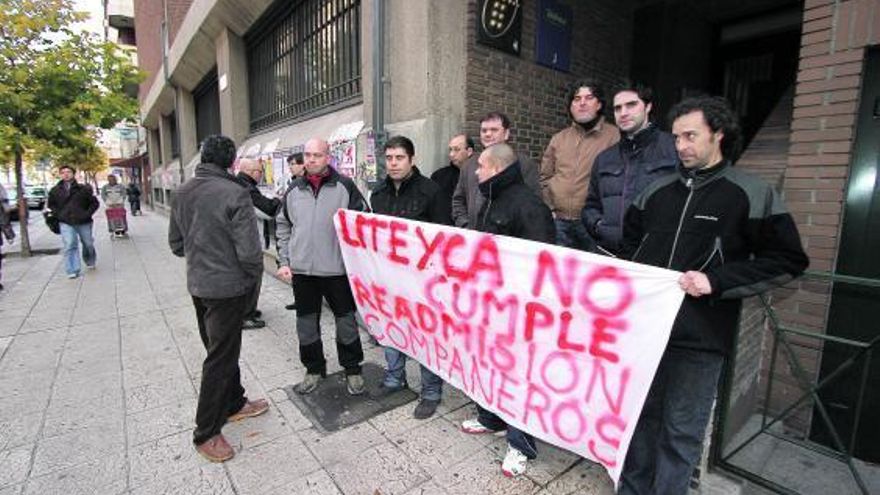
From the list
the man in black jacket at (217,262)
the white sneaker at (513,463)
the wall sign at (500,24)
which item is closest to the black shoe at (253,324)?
the man in black jacket at (217,262)

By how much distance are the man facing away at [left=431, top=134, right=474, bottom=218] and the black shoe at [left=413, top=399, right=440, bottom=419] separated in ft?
5.86

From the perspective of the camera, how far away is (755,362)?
3.67 meters

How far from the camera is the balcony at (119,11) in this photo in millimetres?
31297

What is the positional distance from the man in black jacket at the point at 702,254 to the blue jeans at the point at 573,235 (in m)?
1.14

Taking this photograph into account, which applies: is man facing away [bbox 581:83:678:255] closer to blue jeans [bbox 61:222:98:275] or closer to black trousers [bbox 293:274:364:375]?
black trousers [bbox 293:274:364:375]

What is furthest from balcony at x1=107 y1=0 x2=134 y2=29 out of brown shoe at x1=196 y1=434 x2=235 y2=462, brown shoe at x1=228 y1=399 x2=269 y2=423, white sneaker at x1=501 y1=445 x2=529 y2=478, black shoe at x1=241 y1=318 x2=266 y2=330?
white sneaker at x1=501 y1=445 x2=529 y2=478

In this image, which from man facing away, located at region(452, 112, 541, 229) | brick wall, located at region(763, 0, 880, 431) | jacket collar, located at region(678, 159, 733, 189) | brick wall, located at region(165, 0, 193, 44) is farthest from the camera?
brick wall, located at region(165, 0, 193, 44)

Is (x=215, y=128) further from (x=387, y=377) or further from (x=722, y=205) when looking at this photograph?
(x=722, y=205)

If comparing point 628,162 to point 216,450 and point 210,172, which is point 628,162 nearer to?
point 210,172

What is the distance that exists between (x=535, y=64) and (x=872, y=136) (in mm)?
3287

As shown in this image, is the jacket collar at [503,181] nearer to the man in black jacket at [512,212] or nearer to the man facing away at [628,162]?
the man in black jacket at [512,212]

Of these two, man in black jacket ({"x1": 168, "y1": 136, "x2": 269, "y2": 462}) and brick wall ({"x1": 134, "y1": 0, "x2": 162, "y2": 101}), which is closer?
man in black jacket ({"x1": 168, "y1": 136, "x2": 269, "y2": 462})

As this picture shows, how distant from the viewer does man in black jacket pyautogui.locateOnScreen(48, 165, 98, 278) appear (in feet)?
25.7

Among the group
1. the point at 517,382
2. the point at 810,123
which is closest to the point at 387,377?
the point at 517,382
